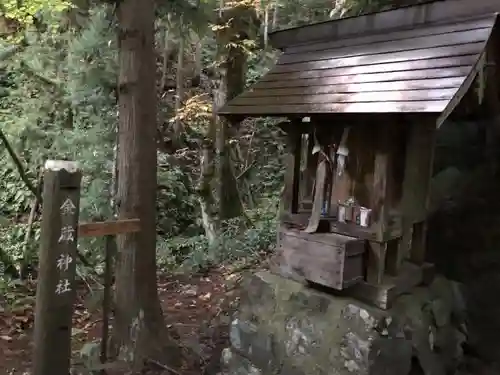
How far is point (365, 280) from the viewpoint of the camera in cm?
431

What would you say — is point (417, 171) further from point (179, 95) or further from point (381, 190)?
point (179, 95)

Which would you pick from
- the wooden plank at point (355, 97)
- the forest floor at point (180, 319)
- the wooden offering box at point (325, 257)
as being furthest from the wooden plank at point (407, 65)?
the forest floor at point (180, 319)

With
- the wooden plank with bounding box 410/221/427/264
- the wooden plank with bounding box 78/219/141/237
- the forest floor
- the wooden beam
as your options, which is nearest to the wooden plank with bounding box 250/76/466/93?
the wooden beam

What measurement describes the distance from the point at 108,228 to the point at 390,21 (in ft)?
10.1

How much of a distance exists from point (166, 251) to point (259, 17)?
562 cm

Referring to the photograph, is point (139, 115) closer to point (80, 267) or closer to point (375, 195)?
point (375, 195)

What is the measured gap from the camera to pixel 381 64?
4.11 meters

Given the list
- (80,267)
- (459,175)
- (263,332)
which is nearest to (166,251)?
(80,267)

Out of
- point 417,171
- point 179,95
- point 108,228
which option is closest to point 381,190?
point 417,171

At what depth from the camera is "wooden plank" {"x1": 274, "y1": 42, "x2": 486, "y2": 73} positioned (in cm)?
362

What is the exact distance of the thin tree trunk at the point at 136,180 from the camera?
5.04 metres

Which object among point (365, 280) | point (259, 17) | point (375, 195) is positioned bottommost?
point (365, 280)

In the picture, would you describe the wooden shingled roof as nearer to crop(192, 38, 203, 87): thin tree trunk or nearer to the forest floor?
the forest floor

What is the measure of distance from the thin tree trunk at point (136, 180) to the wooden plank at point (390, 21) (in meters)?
1.45
